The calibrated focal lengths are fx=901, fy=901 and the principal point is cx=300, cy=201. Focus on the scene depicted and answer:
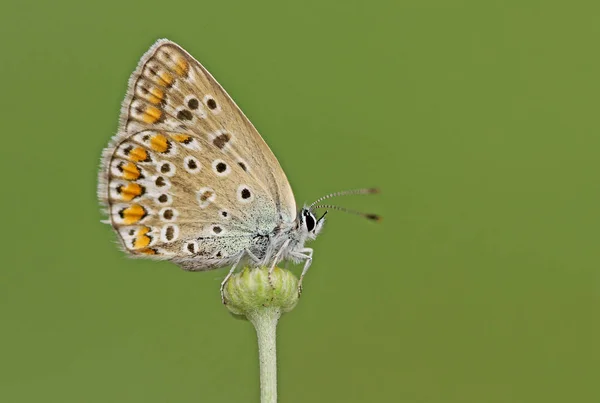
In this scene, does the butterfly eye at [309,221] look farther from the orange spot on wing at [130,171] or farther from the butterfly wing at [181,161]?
the orange spot on wing at [130,171]

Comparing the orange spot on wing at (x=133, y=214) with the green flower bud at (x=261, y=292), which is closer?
the green flower bud at (x=261, y=292)

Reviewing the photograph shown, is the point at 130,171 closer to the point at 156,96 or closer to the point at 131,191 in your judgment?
the point at 131,191

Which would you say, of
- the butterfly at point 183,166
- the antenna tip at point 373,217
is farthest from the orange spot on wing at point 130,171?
the antenna tip at point 373,217

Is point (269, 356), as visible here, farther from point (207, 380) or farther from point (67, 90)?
point (67, 90)

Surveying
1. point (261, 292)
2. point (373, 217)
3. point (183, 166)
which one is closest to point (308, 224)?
point (373, 217)

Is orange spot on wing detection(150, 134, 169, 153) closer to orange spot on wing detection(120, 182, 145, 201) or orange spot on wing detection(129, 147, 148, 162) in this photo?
orange spot on wing detection(129, 147, 148, 162)

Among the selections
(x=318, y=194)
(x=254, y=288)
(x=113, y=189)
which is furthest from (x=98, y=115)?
(x=254, y=288)
